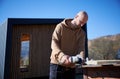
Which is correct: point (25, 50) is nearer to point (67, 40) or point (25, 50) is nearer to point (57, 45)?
point (67, 40)

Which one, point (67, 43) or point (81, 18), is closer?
point (81, 18)

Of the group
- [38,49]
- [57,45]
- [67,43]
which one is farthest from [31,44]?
[57,45]

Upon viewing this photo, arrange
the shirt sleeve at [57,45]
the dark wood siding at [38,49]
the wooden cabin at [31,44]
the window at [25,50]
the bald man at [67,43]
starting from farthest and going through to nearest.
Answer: the window at [25,50]
the dark wood siding at [38,49]
the wooden cabin at [31,44]
the bald man at [67,43]
the shirt sleeve at [57,45]

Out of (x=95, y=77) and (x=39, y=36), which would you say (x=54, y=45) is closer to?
(x=95, y=77)

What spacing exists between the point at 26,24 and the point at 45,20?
103 cm

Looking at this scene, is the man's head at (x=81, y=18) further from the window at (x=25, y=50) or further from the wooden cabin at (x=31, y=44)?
the window at (x=25, y=50)

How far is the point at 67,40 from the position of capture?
8.86 feet

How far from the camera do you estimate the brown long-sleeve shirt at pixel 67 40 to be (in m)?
2.60

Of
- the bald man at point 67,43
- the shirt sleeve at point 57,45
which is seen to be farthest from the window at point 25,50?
the shirt sleeve at point 57,45

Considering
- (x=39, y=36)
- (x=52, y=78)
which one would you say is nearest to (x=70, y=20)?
(x=52, y=78)

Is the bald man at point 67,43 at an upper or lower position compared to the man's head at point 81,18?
lower

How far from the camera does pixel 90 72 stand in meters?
2.29

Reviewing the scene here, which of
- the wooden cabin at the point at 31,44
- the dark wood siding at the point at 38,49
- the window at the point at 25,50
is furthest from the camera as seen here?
the window at the point at 25,50

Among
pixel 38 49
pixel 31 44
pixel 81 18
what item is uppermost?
pixel 31 44
